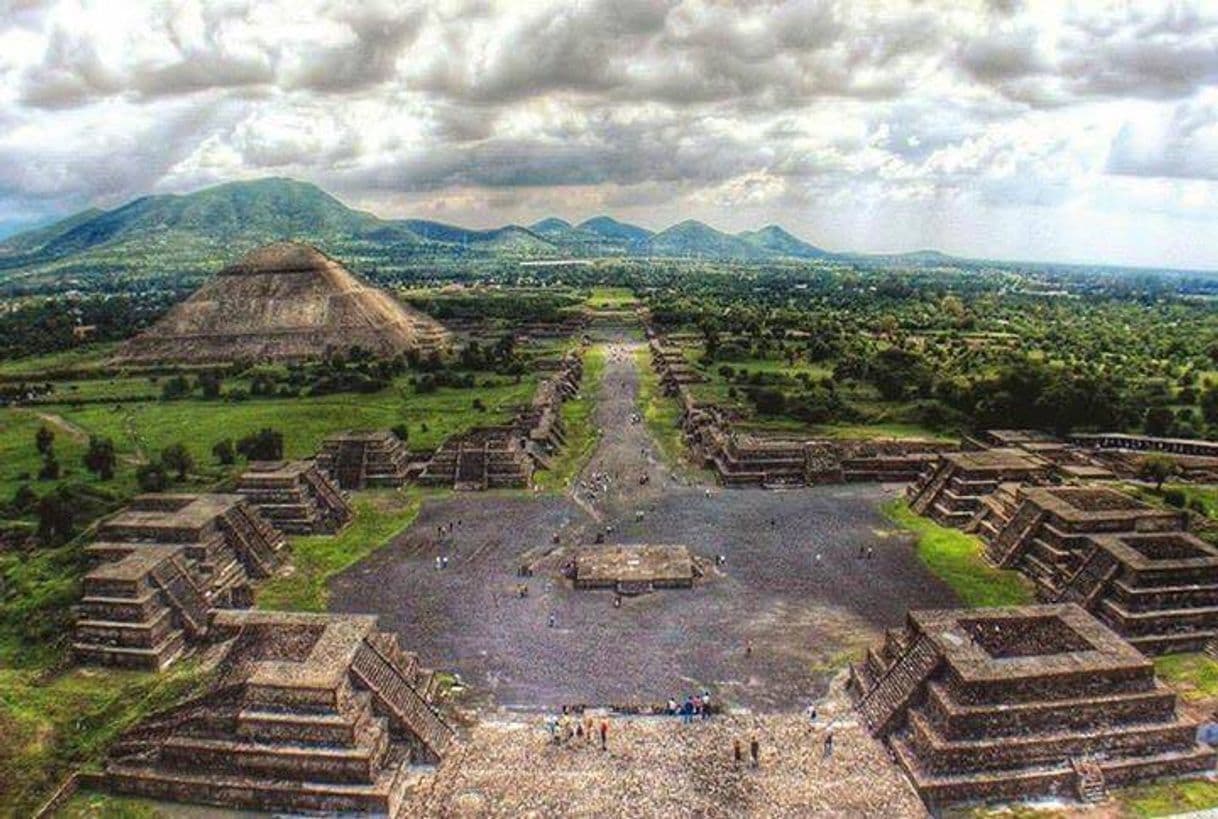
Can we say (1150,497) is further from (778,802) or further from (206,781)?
(206,781)

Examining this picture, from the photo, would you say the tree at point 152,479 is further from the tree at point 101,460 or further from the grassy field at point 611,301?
the grassy field at point 611,301

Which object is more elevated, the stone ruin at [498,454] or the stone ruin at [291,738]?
the stone ruin at [291,738]

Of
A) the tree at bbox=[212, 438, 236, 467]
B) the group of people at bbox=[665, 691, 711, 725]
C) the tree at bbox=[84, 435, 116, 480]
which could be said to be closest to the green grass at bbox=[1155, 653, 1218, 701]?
the group of people at bbox=[665, 691, 711, 725]

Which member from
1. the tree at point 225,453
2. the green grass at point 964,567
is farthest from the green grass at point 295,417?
the green grass at point 964,567

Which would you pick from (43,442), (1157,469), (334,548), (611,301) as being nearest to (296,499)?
(334,548)

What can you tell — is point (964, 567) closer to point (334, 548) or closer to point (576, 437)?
point (334, 548)

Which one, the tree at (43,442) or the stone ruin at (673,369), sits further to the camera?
the stone ruin at (673,369)
